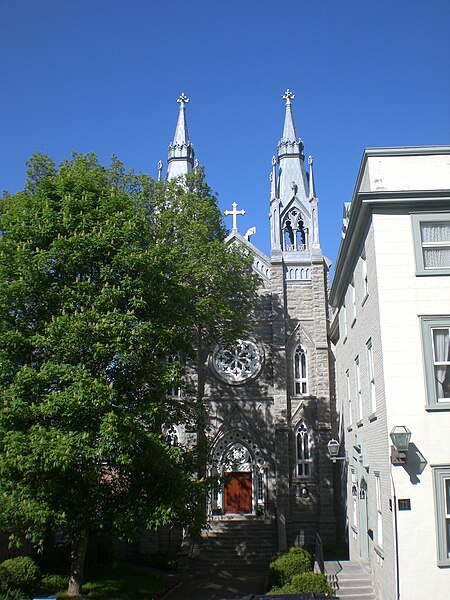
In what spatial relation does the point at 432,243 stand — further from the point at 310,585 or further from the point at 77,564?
the point at 77,564

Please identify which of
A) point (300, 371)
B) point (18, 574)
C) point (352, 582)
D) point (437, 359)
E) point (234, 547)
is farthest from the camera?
point (300, 371)

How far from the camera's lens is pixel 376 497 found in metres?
12.7

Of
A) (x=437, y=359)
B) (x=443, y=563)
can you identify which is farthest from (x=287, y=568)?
(x=437, y=359)

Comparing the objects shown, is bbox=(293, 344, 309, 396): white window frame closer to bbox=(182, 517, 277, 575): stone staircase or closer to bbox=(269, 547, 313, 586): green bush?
bbox=(182, 517, 277, 575): stone staircase

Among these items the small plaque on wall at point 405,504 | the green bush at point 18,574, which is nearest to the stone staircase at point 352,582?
the small plaque on wall at point 405,504

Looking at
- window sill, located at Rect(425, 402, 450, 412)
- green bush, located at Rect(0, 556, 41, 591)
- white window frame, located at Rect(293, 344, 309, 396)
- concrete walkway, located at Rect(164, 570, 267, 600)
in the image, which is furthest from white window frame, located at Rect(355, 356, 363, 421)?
white window frame, located at Rect(293, 344, 309, 396)

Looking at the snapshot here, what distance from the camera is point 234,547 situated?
948 inches

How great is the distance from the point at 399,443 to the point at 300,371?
17497 mm

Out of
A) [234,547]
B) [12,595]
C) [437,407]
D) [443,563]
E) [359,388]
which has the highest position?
[359,388]

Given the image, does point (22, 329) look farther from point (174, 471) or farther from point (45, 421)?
point (174, 471)

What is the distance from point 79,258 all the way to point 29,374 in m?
3.07

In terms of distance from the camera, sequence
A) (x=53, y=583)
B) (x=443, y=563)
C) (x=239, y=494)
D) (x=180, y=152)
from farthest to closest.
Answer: (x=180, y=152) → (x=239, y=494) → (x=53, y=583) → (x=443, y=563)

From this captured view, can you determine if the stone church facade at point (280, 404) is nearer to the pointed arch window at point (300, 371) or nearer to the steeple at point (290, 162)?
the pointed arch window at point (300, 371)

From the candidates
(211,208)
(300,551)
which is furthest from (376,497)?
(211,208)
